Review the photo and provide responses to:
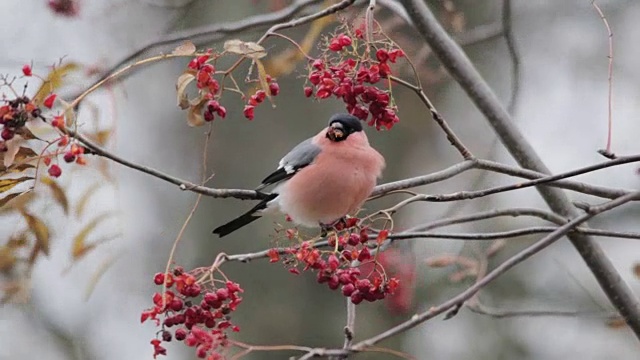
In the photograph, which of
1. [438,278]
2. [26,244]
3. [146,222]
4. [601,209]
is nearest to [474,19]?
[438,278]

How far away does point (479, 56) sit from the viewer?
5410 mm

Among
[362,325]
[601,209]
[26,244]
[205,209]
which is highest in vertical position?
[205,209]

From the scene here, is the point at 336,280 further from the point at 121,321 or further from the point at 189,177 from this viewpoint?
the point at 121,321

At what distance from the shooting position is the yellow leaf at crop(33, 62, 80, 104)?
1.62 metres

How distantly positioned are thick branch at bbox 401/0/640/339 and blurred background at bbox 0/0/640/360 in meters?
2.06

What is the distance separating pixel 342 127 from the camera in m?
2.32

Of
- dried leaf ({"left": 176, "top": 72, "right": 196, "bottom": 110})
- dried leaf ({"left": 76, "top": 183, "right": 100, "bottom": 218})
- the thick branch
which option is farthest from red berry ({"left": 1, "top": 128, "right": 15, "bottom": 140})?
the thick branch

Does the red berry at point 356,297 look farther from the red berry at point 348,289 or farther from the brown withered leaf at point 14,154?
the brown withered leaf at point 14,154

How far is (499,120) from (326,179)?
495 millimetres

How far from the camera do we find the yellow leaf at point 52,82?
1.62 m

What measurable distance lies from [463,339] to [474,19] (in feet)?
7.07

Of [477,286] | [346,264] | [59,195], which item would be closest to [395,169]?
[59,195]

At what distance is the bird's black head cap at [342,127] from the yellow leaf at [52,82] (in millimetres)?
747

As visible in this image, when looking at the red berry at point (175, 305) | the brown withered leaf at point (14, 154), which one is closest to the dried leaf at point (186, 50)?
the brown withered leaf at point (14, 154)
